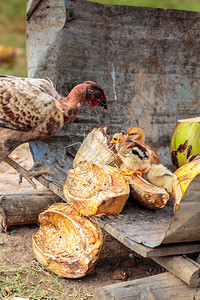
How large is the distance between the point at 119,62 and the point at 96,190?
1.67 m

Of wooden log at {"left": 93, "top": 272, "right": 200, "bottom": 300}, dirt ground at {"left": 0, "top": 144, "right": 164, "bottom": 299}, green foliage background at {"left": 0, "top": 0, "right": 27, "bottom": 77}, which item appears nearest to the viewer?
wooden log at {"left": 93, "top": 272, "right": 200, "bottom": 300}

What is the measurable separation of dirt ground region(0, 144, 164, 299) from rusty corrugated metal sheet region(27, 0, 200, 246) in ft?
1.74

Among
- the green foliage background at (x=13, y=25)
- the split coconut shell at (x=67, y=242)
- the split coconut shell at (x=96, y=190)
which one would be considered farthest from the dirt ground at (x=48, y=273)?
Answer: the green foliage background at (x=13, y=25)

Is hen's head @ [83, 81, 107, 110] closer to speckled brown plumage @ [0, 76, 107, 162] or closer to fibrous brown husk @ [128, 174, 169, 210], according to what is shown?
speckled brown plumage @ [0, 76, 107, 162]

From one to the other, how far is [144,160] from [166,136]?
1.29 meters

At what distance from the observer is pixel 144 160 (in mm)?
2469

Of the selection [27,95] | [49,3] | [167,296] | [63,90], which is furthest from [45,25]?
[167,296]

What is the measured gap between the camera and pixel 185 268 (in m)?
1.68

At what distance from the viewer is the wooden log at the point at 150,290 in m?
1.63

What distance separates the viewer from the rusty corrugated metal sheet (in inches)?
123

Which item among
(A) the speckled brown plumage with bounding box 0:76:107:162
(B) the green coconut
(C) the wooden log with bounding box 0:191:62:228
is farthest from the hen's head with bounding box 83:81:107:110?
(C) the wooden log with bounding box 0:191:62:228

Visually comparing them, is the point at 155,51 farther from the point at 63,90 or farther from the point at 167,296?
the point at 167,296

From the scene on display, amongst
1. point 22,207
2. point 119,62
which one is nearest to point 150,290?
point 22,207

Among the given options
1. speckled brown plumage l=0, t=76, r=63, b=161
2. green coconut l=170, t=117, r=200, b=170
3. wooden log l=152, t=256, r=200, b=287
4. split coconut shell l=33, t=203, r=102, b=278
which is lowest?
split coconut shell l=33, t=203, r=102, b=278
